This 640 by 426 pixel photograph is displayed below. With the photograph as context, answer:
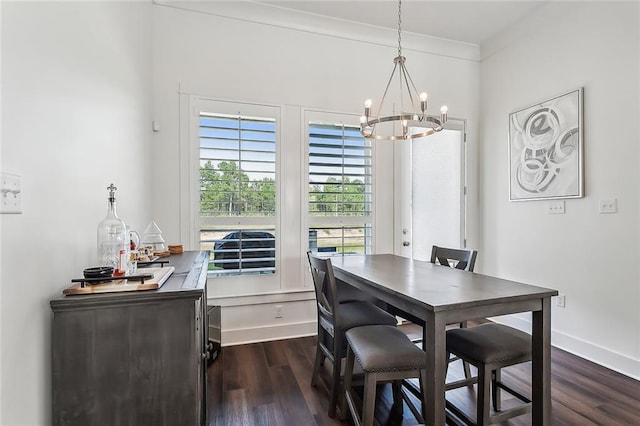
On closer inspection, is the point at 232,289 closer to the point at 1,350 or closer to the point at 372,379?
the point at 372,379

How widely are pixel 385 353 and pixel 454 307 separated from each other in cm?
41

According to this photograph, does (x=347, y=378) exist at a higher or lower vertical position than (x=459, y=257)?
lower

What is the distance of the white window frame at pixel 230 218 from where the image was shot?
295cm

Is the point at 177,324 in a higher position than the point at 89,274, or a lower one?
lower

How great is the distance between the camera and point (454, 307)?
145 cm

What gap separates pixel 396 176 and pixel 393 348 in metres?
2.27

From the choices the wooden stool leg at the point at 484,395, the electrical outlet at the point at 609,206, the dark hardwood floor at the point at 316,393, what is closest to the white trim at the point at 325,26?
the electrical outlet at the point at 609,206

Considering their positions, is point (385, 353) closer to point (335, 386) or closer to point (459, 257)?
point (335, 386)

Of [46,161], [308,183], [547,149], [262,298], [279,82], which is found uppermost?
[279,82]

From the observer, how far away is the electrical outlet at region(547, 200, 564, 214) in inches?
116

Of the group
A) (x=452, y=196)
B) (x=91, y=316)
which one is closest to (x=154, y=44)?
(x=91, y=316)

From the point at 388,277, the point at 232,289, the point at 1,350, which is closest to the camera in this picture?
the point at 1,350

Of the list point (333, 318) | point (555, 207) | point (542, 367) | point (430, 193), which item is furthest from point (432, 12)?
Answer: point (542, 367)

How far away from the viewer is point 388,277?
6.57 feet
